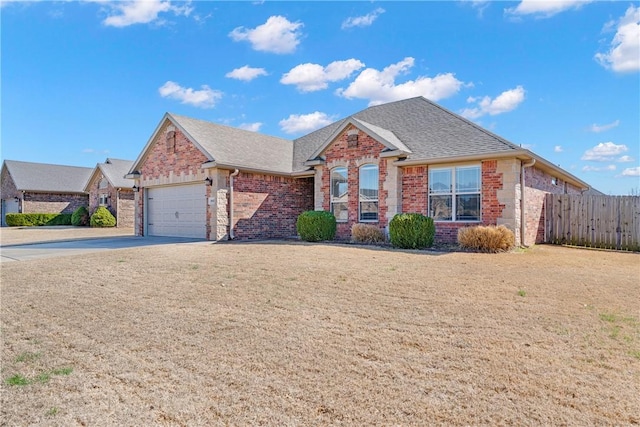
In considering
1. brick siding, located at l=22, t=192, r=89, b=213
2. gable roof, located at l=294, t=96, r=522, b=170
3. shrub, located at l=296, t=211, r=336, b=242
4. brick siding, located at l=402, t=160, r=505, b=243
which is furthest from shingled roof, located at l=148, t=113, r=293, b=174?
brick siding, located at l=22, t=192, r=89, b=213

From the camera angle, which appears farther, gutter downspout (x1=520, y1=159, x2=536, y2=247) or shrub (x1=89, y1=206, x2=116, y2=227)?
shrub (x1=89, y1=206, x2=116, y2=227)

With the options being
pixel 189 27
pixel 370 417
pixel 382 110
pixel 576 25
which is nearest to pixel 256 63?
pixel 189 27

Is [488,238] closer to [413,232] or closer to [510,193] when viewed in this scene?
[510,193]

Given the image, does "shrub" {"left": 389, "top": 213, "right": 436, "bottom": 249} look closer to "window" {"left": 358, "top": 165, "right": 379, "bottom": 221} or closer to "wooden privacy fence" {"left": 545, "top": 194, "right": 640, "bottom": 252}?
"window" {"left": 358, "top": 165, "right": 379, "bottom": 221}

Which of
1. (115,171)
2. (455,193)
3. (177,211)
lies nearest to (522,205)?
(455,193)

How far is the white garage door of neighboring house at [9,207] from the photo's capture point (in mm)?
34250

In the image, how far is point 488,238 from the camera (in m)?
11.0

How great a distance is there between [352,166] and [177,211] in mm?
8527

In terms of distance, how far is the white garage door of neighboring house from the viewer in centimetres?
3425

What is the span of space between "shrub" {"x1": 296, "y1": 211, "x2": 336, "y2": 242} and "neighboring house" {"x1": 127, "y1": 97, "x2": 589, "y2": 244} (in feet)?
3.15

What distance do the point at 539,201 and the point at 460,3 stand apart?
757cm

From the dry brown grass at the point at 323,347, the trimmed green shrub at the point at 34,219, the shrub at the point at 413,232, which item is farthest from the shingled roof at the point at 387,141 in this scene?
the trimmed green shrub at the point at 34,219

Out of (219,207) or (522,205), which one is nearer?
(522,205)

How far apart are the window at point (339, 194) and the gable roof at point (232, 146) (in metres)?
2.73
